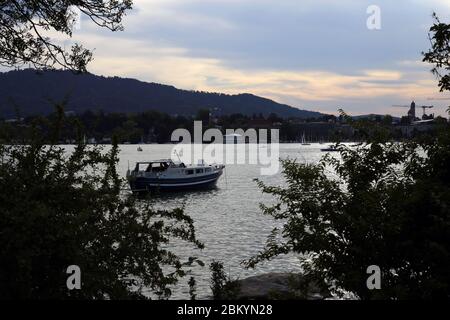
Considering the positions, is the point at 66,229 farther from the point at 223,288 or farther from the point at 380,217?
the point at 380,217

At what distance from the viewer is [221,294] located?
24.3 feet

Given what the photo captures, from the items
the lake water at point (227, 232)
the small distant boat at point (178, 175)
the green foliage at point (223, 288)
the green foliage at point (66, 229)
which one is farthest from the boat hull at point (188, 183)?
the green foliage at point (223, 288)

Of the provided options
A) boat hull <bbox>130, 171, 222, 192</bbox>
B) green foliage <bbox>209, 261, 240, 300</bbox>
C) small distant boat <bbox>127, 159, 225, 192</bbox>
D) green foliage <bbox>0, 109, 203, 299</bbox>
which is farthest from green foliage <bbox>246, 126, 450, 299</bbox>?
boat hull <bbox>130, 171, 222, 192</bbox>

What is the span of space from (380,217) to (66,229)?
3810 mm

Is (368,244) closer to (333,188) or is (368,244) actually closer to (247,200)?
(333,188)

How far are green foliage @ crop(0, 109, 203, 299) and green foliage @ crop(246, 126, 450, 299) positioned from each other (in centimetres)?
190

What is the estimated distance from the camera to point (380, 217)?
6797 mm

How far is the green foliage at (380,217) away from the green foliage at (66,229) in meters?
1.90

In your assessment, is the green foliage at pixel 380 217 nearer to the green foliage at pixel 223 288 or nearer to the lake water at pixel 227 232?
the green foliage at pixel 223 288

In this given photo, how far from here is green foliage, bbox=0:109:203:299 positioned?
21.4 feet

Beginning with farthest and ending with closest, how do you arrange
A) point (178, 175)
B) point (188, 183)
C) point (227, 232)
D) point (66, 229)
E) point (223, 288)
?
1. point (188, 183)
2. point (178, 175)
3. point (227, 232)
4. point (223, 288)
5. point (66, 229)

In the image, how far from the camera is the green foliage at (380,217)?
6301 mm

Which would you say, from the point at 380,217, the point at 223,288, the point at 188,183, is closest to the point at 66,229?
the point at 223,288
